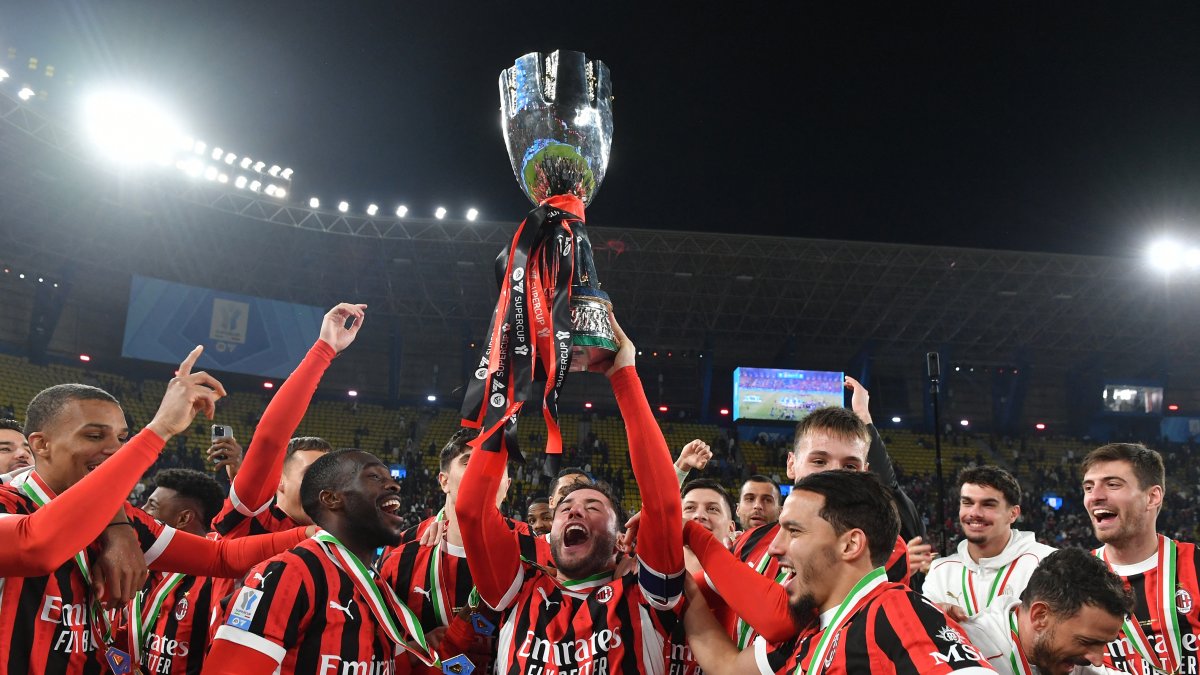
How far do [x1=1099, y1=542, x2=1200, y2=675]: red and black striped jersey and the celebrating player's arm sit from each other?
378 cm

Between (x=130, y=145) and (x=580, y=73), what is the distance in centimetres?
2235

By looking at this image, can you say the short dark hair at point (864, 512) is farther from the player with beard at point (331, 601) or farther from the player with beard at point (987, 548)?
the player with beard at point (987, 548)

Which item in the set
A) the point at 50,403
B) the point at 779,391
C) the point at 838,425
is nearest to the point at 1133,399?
the point at 779,391

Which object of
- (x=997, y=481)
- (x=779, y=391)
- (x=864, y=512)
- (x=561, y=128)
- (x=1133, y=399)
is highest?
(x=1133, y=399)

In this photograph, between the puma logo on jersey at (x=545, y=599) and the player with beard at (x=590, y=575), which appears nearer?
the player with beard at (x=590, y=575)

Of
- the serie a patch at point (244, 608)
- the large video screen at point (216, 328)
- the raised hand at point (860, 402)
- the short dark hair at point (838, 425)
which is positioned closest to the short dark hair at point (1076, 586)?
the short dark hair at point (838, 425)

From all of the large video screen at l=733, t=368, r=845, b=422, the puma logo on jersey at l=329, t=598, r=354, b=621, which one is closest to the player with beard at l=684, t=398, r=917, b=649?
the puma logo on jersey at l=329, t=598, r=354, b=621

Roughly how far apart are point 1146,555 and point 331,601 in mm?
3828

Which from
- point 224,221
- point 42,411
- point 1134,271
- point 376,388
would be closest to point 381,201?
point 224,221

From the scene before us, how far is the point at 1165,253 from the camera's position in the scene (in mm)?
22844

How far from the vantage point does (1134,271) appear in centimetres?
2452

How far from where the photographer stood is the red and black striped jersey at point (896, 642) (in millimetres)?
2088

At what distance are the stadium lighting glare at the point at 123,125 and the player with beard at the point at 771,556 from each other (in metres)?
22.8

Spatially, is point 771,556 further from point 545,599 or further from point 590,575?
point 545,599
